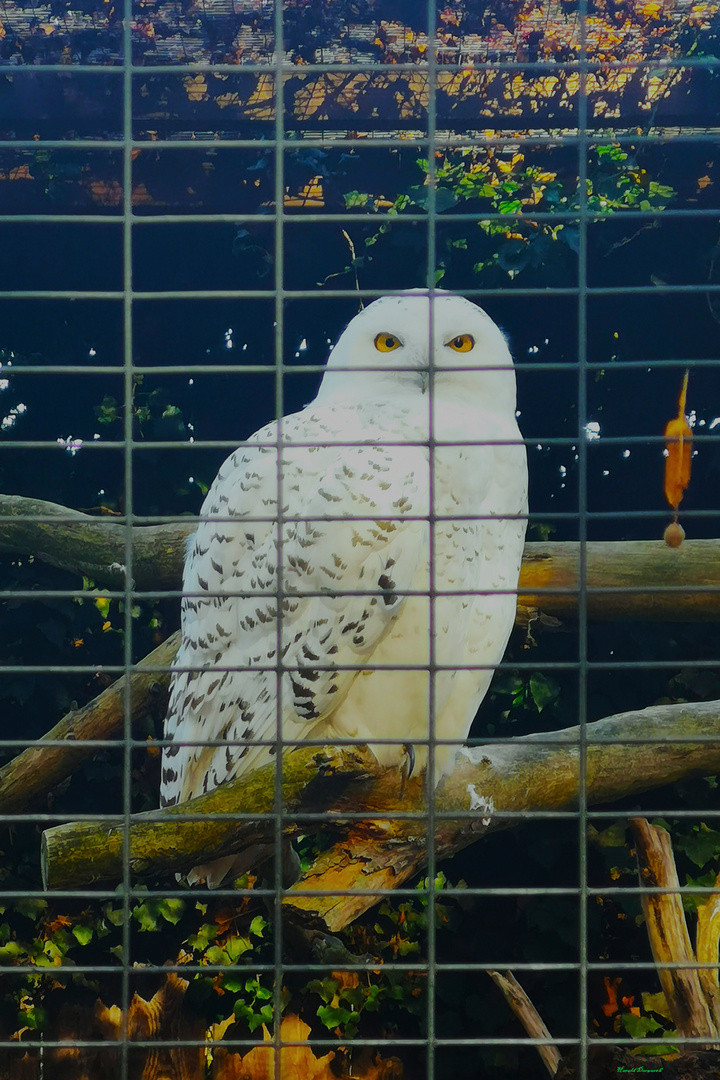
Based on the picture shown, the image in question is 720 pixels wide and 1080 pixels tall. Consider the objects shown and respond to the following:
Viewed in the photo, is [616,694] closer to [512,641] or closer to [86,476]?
[512,641]

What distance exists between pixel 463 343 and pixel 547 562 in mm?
378

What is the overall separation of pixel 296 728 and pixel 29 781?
0.55 meters

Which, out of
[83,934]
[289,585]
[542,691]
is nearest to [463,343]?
[289,585]

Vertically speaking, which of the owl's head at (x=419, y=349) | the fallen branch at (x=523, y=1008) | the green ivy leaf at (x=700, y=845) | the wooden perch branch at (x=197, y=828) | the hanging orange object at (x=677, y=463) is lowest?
the fallen branch at (x=523, y=1008)

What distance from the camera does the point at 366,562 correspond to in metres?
1.35

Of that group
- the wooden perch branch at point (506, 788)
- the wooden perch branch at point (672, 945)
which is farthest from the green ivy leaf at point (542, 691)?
the wooden perch branch at point (672, 945)

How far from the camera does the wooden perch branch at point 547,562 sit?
157 cm

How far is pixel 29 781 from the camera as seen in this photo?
1.71 meters

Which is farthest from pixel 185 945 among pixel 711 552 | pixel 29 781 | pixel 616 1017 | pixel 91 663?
pixel 711 552

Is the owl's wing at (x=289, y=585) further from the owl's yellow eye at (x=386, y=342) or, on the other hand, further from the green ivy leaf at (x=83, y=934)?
the green ivy leaf at (x=83, y=934)

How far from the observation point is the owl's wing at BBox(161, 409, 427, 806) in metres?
1.35

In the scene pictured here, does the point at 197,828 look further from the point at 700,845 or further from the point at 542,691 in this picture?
the point at 700,845

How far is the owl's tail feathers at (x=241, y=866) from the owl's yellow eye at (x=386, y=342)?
30.7 inches

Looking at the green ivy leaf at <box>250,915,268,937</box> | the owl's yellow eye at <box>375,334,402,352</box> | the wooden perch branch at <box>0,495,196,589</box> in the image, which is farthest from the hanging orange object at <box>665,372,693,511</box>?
the green ivy leaf at <box>250,915,268,937</box>
